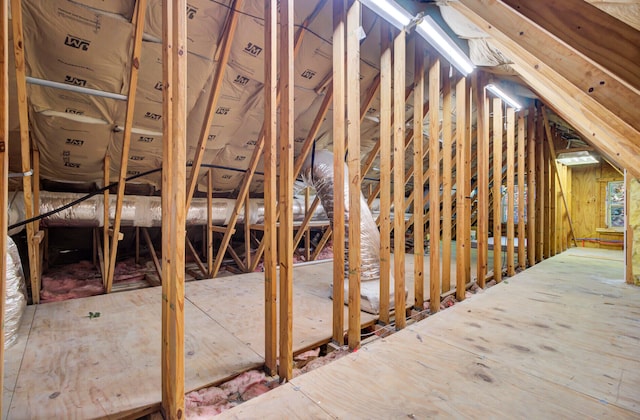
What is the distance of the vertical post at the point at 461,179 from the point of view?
271 centimetres

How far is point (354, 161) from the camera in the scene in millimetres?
1805

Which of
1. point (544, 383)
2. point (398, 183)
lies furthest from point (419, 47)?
point (544, 383)

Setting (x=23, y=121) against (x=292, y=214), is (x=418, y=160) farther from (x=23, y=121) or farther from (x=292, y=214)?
(x=23, y=121)

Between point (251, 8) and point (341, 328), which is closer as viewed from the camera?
point (341, 328)

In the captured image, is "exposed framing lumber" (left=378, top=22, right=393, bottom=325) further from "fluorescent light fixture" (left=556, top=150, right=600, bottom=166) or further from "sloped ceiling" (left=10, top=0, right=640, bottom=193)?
"fluorescent light fixture" (left=556, top=150, right=600, bottom=166)

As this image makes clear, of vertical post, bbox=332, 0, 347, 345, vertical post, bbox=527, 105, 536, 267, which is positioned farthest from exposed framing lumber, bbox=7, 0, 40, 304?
vertical post, bbox=527, 105, 536, 267

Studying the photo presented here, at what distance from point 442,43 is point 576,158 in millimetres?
5679

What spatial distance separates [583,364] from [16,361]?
3160 mm

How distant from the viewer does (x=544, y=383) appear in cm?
147

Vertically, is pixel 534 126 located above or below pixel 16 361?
above

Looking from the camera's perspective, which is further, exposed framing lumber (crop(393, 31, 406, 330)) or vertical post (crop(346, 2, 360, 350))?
exposed framing lumber (crop(393, 31, 406, 330))

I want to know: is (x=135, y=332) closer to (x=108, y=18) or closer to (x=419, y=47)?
(x=108, y=18)

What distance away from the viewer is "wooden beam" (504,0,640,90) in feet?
2.97

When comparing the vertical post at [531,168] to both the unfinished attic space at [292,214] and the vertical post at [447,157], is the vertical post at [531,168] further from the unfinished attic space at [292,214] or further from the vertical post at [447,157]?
the vertical post at [447,157]
